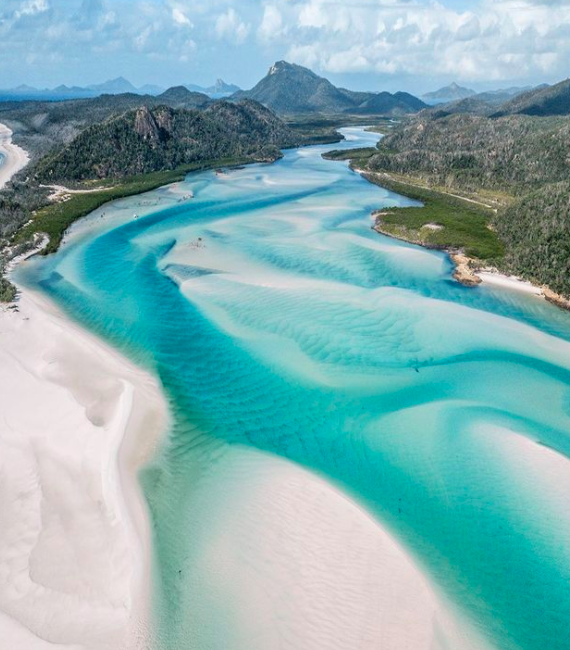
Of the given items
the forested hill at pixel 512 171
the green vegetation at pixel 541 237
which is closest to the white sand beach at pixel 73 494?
the green vegetation at pixel 541 237

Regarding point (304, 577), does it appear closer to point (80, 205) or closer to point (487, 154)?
point (80, 205)

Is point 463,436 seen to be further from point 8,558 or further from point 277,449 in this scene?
point 8,558

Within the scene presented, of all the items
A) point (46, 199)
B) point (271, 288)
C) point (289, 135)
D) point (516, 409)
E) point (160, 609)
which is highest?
point (289, 135)

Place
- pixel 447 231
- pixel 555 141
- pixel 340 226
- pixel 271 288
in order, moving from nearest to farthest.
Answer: pixel 271 288 < pixel 447 231 < pixel 340 226 < pixel 555 141

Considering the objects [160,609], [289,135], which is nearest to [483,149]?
[289,135]

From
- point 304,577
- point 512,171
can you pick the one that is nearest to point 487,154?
point 512,171

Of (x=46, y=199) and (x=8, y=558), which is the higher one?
(x=46, y=199)

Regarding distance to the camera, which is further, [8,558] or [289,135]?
[289,135]
